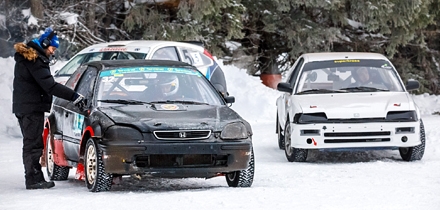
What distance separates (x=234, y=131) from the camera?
32.8 feet

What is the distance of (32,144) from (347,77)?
17.3 feet

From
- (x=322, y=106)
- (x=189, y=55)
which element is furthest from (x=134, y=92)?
(x=189, y=55)

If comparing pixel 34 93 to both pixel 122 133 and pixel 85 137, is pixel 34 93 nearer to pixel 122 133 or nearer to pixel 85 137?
pixel 85 137

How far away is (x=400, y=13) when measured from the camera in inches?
990

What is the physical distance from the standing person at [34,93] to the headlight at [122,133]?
0.92 m

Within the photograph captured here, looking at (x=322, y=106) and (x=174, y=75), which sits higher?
(x=174, y=75)

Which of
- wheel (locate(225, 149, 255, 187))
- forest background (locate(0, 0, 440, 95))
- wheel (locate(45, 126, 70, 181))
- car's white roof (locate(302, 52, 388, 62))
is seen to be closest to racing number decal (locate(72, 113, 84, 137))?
wheel (locate(45, 126, 70, 181))

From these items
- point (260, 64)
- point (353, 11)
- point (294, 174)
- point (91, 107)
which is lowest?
point (260, 64)

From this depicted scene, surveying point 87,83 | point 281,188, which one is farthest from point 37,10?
point 281,188

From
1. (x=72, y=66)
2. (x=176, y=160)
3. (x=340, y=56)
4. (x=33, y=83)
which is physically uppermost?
(x=33, y=83)

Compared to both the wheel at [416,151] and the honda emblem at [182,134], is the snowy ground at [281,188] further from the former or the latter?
the honda emblem at [182,134]

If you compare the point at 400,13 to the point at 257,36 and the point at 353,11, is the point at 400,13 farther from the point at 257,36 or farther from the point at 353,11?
the point at 257,36

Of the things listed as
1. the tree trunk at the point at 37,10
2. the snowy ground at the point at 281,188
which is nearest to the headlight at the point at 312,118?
the snowy ground at the point at 281,188

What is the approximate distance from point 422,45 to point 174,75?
56.4 ft
